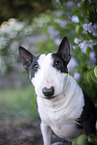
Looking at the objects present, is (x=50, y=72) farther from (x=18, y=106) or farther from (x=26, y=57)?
(x=18, y=106)

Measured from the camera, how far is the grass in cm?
363

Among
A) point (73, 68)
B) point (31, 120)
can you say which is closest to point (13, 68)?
point (31, 120)

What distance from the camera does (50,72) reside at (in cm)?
134

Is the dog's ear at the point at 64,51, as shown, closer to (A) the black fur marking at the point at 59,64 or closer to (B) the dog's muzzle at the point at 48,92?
(A) the black fur marking at the point at 59,64

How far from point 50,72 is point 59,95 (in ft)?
0.82

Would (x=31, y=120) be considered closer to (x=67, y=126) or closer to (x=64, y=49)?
(x=67, y=126)

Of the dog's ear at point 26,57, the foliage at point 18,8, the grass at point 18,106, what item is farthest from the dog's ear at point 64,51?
the foliage at point 18,8

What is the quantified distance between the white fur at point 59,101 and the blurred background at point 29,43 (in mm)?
519

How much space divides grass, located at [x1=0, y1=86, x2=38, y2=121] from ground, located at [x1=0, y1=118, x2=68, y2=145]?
1.44ft

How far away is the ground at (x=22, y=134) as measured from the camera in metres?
2.28

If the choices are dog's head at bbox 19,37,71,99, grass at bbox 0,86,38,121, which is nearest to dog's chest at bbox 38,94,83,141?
dog's head at bbox 19,37,71,99

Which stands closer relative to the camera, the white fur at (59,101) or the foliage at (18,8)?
the white fur at (59,101)

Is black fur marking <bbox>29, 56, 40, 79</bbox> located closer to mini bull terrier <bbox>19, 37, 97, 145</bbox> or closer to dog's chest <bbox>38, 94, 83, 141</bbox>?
mini bull terrier <bbox>19, 37, 97, 145</bbox>

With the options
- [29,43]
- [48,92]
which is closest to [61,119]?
[48,92]
